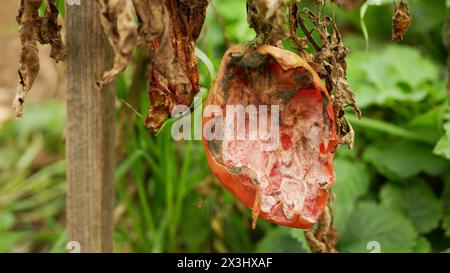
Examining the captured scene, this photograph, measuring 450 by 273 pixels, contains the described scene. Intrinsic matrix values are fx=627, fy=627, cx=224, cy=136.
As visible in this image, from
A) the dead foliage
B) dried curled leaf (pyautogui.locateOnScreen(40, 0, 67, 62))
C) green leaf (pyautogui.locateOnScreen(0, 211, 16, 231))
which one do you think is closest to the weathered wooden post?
dried curled leaf (pyautogui.locateOnScreen(40, 0, 67, 62))

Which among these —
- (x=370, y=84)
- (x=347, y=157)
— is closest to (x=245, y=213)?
(x=347, y=157)

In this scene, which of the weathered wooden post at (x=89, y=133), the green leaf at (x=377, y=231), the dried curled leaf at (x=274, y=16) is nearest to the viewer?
the dried curled leaf at (x=274, y=16)

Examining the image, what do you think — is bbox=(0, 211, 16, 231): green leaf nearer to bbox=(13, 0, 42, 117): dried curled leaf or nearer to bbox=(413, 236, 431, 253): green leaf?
bbox=(13, 0, 42, 117): dried curled leaf

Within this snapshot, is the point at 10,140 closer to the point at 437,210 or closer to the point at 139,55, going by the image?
the point at 139,55

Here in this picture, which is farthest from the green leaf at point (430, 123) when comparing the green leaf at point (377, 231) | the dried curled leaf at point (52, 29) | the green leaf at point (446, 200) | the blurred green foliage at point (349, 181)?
the dried curled leaf at point (52, 29)

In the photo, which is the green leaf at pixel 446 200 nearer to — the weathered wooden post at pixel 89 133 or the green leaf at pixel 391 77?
the green leaf at pixel 391 77

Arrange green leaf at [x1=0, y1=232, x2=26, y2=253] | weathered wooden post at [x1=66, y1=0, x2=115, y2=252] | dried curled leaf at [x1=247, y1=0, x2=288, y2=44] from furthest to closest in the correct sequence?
green leaf at [x1=0, y1=232, x2=26, y2=253] < weathered wooden post at [x1=66, y1=0, x2=115, y2=252] < dried curled leaf at [x1=247, y1=0, x2=288, y2=44]

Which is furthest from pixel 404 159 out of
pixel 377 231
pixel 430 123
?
pixel 377 231
